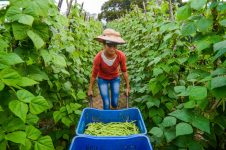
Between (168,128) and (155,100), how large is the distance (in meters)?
0.90

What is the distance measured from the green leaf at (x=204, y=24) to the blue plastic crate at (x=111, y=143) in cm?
116

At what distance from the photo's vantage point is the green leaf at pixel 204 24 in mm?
2562

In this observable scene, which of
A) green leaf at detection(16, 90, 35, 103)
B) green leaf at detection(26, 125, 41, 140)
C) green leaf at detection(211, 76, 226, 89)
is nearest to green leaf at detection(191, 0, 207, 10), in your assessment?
green leaf at detection(211, 76, 226, 89)

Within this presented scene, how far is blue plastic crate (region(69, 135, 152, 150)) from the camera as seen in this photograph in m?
2.80

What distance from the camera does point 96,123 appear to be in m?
3.75

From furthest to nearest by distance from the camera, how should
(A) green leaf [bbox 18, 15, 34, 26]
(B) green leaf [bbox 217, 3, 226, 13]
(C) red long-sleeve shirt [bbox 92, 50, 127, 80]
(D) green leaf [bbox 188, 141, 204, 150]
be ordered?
(C) red long-sleeve shirt [bbox 92, 50, 127, 80]
(D) green leaf [bbox 188, 141, 204, 150]
(B) green leaf [bbox 217, 3, 226, 13]
(A) green leaf [bbox 18, 15, 34, 26]

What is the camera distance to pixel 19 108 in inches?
73.4

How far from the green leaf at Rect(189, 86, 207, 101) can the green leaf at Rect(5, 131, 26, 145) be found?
4.45 feet

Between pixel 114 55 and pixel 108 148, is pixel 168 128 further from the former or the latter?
pixel 114 55

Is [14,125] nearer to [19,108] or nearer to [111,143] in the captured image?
[19,108]

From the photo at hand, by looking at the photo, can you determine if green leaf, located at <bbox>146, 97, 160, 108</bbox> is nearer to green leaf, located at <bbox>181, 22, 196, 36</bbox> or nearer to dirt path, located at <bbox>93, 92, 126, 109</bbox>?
green leaf, located at <bbox>181, 22, 196, 36</bbox>

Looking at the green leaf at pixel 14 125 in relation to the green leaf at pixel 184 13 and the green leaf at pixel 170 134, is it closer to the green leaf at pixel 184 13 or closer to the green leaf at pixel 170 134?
the green leaf at pixel 170 134

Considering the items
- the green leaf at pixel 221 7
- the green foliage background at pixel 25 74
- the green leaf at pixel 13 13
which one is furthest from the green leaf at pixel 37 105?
the green leaf at pixel 221 7

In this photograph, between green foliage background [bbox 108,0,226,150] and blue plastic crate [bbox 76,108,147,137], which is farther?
blue plastic crate [bbox 76,108,147,137]
